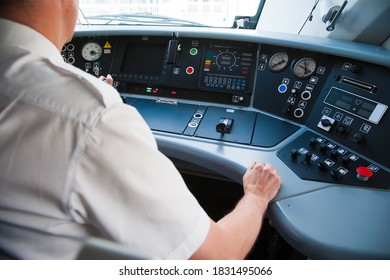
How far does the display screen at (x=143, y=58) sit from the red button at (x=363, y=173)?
1119mm

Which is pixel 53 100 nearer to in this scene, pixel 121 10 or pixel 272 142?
pixel 272 142

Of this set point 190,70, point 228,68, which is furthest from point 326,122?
point 190,70

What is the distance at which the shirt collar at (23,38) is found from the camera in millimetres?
508

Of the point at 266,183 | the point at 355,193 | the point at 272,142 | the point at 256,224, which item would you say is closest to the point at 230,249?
the point at 256,224

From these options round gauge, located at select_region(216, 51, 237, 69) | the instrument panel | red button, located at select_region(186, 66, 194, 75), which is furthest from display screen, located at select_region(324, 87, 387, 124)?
red button, located at select_region(186, 66, 194, 75)

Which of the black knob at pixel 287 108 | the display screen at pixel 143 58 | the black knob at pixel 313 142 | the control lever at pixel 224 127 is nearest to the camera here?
the black knob at pixel 313 142

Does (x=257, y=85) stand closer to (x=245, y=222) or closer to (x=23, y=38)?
(x=245, y=222)

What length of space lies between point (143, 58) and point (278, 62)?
0.78 metres

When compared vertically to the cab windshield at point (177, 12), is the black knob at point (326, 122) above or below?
below

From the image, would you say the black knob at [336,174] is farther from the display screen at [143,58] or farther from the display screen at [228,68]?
the display screen at [143,58]

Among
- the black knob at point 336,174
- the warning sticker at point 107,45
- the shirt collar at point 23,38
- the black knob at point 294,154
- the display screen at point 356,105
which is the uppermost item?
the shirt collar at point 23,38

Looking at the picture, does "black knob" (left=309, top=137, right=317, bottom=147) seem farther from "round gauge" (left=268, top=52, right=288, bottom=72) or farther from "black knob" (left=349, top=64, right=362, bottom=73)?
"round gauge" (left=268, top=52, right=288, bottom=72)

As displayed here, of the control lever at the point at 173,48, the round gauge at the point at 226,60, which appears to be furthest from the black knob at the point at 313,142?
the control lever at the point at 173,48

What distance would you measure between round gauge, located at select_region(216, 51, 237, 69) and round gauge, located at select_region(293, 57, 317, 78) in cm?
33
